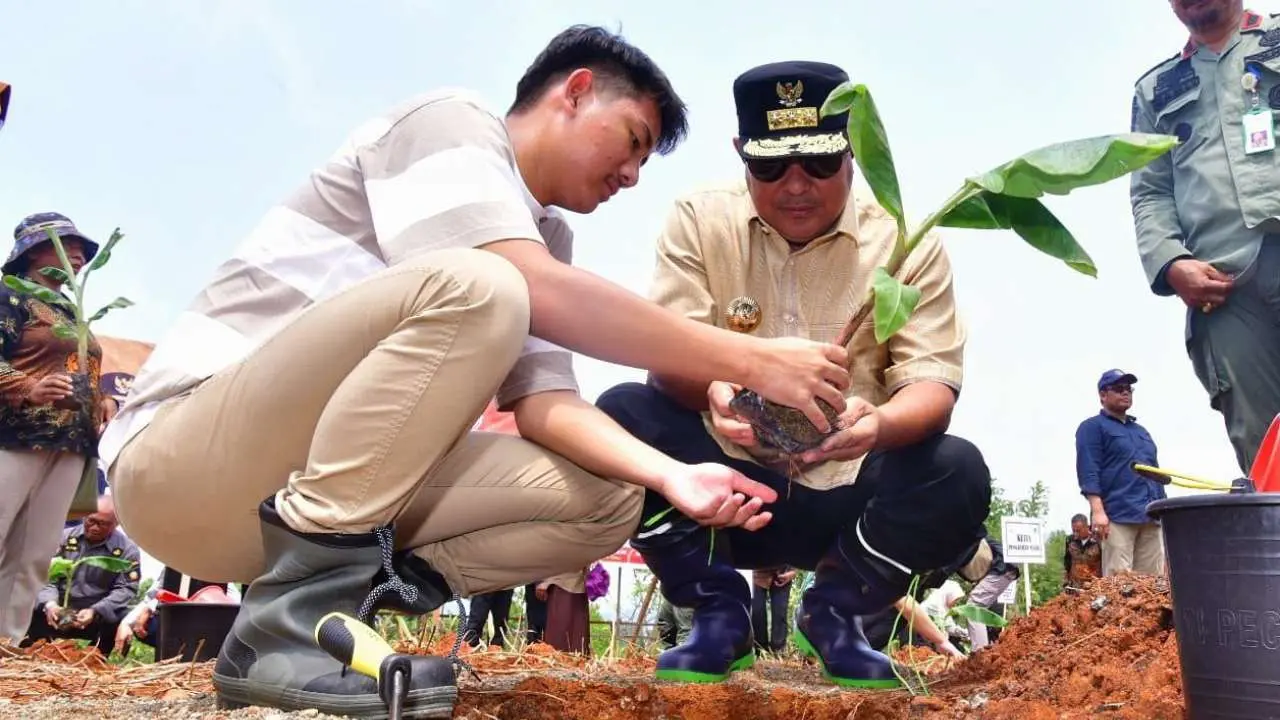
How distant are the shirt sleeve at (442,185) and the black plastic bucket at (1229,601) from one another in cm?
107

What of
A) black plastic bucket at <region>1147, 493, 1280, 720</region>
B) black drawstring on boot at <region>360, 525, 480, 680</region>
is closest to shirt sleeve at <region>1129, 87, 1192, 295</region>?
black plastic bucket at <region>1147, 493, 1280, 720</region>

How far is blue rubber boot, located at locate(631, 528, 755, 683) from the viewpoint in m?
2.09

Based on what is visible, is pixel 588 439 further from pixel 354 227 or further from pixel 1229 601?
pixel 1229 601

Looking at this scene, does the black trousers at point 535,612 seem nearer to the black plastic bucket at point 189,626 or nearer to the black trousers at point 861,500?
the black plastic bucket at point 189,626

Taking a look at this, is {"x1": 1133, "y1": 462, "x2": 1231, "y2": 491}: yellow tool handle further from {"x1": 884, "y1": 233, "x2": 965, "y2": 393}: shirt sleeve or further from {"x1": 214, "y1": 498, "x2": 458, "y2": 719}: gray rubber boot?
{"x1": 214, "y1": 498, "x2": 458, "y2": 719}: gray rubber boot

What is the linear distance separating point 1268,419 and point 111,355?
12.0 m

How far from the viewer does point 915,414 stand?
83.7 inches

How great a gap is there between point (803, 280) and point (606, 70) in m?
0.73

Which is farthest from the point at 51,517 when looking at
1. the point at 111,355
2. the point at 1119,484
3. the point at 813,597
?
the point at 111,355

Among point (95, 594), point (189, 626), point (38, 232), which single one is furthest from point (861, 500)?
point (95, 594)

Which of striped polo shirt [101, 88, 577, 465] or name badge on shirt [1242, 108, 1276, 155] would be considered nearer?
striped polo shirt [101, 88, 577, 465]

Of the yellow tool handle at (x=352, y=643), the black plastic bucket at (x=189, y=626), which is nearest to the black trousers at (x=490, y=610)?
the black plastic bucket at (x=189, y=626)

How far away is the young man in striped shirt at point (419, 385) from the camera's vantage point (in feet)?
4.83

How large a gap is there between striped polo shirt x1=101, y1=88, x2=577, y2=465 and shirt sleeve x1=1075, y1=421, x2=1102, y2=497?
5.92m
